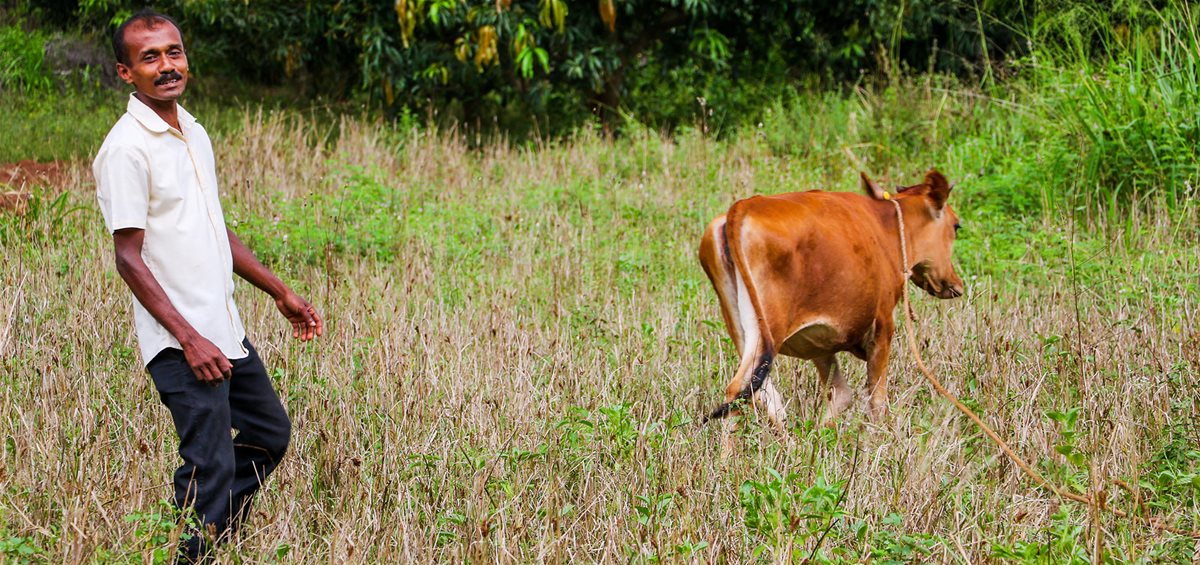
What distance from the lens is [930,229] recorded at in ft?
17.2

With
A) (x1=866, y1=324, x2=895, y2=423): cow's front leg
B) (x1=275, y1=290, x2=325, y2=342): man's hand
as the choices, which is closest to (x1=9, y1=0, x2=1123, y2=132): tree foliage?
(x1=866, y1=324, x2=895, y2=423): cow's front leg

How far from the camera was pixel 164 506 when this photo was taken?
11.8 feet

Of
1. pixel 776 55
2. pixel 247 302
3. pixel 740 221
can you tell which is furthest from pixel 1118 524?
pixel 776 55

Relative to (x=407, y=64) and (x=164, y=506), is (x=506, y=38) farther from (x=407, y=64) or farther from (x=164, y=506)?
(x=164, y=506)

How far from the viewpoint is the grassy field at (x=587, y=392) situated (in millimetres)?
3664

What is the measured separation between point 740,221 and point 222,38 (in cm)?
920

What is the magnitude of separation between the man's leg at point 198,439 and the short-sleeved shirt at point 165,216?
79 mm

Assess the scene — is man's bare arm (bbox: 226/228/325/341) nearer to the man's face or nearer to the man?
the man

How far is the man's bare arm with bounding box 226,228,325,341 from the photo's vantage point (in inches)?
146

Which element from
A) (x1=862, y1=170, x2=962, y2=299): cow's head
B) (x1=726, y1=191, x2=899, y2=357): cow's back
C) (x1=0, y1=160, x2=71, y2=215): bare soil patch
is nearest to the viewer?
(x1=726, y1=191, x2=899, y2=357): cow's back

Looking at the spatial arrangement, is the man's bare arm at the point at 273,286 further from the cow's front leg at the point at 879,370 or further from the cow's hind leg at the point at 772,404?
the cow's front leg at the point at 879,370

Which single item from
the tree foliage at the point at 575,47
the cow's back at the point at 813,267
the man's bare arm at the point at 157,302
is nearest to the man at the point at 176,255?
the man's bare arm at the point at 157,302

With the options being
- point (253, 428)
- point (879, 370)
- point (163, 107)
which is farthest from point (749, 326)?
point (163, 107)

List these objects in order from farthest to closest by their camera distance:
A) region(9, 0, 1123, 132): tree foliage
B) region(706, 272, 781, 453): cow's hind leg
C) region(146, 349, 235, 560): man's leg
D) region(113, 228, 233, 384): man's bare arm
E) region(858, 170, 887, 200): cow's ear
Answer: region(9, 0, 1123, 132): tree foliage → region(858, 170, 887, 200): cow's ear → region(706, 272, 781, 453): cow's hind leg → region(146, 349, 235, 560): man's leg → region(113, 228, 233, 384): man's bare arm
